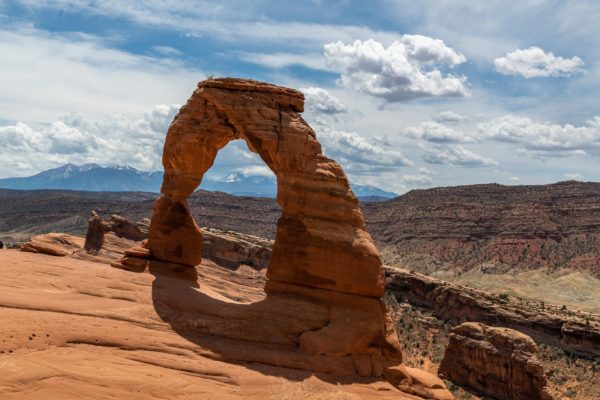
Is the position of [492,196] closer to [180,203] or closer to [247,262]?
[247,262]

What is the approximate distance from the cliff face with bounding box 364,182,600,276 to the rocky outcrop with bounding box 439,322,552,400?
175 feet

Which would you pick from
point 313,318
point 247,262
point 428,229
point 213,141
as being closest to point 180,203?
point 213,141

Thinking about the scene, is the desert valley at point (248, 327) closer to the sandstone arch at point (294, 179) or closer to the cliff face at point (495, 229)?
the sandstone arch at point (294, 179)

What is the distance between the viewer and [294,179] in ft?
71.6

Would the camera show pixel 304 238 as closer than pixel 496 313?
Yes

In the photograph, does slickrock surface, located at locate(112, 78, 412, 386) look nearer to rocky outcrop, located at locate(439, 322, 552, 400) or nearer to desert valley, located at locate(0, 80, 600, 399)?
desert valley, located at locate(0, 80, 600, 399)

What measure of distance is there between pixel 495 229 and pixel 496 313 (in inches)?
2190

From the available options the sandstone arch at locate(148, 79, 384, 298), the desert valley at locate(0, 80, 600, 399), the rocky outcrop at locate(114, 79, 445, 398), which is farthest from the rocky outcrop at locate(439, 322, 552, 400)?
the sandstone arch at locate(148, 79, 384, 298)

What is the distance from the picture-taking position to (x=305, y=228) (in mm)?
21547

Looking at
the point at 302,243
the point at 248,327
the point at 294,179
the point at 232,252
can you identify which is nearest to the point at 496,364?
the point at 302,243

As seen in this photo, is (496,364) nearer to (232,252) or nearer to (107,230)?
(232,252)

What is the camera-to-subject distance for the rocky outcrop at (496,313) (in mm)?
41594

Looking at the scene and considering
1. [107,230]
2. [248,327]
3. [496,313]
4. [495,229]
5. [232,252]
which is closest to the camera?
[248,327]

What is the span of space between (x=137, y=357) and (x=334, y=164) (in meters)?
10.9
